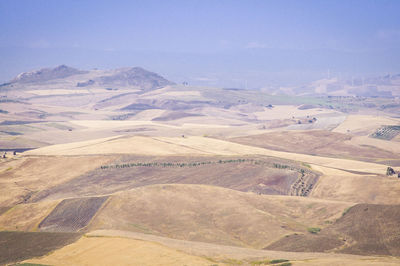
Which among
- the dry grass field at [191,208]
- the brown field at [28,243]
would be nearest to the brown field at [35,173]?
the dry grass field at [191,208]

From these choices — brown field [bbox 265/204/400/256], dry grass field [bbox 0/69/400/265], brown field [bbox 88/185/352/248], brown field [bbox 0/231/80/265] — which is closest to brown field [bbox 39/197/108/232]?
dry grass field [bbox 0/69/400/265]

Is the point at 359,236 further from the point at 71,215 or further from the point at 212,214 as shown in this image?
the point at 71,215

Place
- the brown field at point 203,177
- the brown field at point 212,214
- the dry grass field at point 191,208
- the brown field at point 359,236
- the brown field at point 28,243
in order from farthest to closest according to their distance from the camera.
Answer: the brown field at point 203,177, the brown field at point 212,214, the brown field at point 359,236, the brown field at point 28,243, the dry grass field at point 191,208

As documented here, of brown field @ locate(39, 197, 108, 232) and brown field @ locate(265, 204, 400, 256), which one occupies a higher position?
brown field @ locate(265, 204, 400, 256)

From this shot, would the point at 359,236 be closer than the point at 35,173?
Yes

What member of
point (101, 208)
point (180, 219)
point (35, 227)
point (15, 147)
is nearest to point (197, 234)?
point (180, 219)

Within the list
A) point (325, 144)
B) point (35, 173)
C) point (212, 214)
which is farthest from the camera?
point (325, 144)

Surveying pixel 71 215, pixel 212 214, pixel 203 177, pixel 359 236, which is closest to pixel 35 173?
pixel 203 177

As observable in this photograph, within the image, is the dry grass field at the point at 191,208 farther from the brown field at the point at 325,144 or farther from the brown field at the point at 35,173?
the brown field at the point at 325,144

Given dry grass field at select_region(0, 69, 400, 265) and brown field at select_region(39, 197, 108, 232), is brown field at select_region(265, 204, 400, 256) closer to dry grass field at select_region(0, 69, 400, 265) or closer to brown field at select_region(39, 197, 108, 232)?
dry grass field at select_region(0, 69, 400, 265)

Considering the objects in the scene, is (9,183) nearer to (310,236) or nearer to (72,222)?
(72,222)

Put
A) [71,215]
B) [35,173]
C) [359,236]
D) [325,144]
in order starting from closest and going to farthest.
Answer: [359,236], [71,215], [35,173], [325,144]
